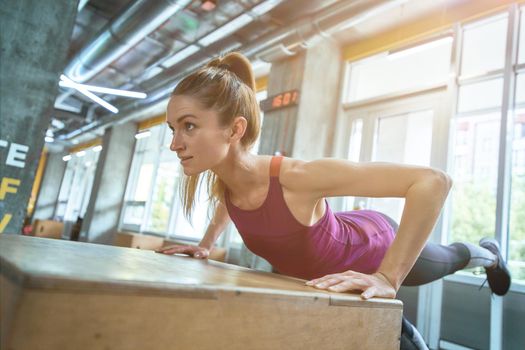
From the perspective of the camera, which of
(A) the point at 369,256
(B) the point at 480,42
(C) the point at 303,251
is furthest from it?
(B) the point at 480,42

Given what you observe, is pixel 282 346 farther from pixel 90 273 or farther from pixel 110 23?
pixel 110 23

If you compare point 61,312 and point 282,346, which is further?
point 282,346

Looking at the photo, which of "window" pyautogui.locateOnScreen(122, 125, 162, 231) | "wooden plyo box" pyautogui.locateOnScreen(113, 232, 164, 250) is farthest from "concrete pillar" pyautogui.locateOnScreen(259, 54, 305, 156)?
"window" pyautogui.locateOnScreen(122, 125, 162, 231)

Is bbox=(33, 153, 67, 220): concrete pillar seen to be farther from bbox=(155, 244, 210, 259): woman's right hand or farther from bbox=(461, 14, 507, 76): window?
bbox=(155, 244, 210, 259): woman's right hand

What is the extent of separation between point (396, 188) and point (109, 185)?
1045cm

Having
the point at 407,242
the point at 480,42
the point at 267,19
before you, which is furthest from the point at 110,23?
the point at 407,242

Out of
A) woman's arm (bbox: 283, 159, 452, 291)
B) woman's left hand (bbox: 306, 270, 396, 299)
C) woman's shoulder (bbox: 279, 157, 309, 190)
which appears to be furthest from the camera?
woman's shoulder (bbox: 279, 157, 309, 190)

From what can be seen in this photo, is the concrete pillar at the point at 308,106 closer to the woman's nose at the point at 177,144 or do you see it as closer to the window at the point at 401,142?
the window at the point at 401,142

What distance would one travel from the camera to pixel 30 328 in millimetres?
441

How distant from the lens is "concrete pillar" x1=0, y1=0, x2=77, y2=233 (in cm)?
258

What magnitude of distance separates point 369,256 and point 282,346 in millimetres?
1040

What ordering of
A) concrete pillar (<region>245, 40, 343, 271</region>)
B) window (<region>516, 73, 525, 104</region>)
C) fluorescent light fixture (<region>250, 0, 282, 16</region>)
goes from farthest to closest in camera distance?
concrete pillar (<region>245, 40, 343, 271</region>) < fluorescent light fixture (<region>250, 0, 282, 16</region>) < window (<region>516, 73, 525, 104</region>)

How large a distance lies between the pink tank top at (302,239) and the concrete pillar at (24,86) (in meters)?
1.84

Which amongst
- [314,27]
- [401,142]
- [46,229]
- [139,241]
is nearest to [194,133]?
[314,27]
